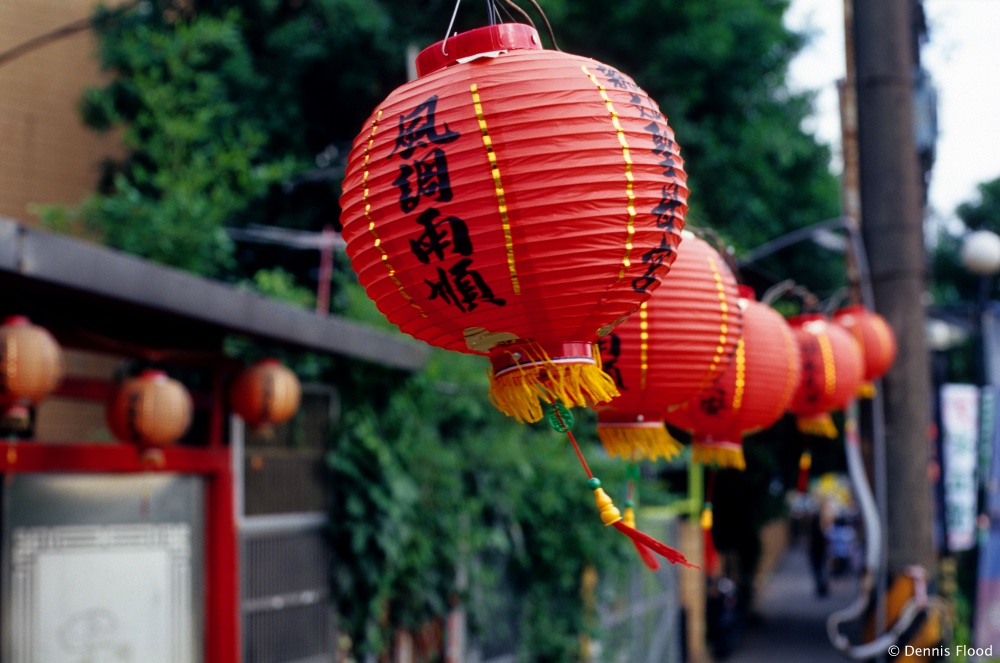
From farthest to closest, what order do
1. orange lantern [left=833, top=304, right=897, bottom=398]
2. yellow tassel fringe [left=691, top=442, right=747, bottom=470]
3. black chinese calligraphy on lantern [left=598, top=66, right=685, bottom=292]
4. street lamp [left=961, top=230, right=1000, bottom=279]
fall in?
street lamp [left=961, top=230, right=1000, bottom=279]
orange lantern [left=833, top=304, right=897, bottom=398]
yellow tassel fringe [left=691, top=442, right=747, bottom=470]
black chinese calligraphy on lantern [left=598, top=66, right=685, bottom=292]

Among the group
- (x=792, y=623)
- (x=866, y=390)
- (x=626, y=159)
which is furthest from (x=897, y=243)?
(x=792, y=623)

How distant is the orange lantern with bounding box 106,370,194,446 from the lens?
5.23 metres

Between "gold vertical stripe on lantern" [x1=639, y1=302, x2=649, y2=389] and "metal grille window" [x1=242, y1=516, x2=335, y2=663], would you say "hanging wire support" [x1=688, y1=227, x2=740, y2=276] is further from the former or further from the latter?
"metal grille window" [x1=242, y1=516, x2=335, y2=663]

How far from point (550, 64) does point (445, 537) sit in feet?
19.2

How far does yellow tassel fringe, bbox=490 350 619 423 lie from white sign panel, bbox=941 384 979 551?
859 centimetres

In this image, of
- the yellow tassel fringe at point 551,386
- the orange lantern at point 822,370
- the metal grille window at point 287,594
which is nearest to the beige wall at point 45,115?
the metal grille window at point 287,594

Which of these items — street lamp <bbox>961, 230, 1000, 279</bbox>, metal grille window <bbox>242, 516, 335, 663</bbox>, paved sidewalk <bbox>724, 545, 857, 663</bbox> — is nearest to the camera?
metal grille window <bbox>242, 516, 335, 663</bbox>

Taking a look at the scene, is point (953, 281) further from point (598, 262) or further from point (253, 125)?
point (598, 262)

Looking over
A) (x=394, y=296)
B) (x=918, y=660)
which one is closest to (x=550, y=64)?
(x=394, y=296)

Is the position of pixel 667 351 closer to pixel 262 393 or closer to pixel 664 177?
pixel 664 177

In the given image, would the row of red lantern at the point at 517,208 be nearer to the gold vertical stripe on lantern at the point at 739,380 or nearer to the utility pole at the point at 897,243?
the gold vertical stripe on lantern at the point at 739,380

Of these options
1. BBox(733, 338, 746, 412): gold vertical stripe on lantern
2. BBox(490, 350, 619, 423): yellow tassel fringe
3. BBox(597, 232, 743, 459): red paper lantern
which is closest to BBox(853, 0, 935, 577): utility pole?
BBox(733, 338, 746, 412): gold vertical stripe on lantern

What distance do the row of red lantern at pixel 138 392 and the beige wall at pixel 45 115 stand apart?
3.84m

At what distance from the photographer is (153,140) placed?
28.4 ft
